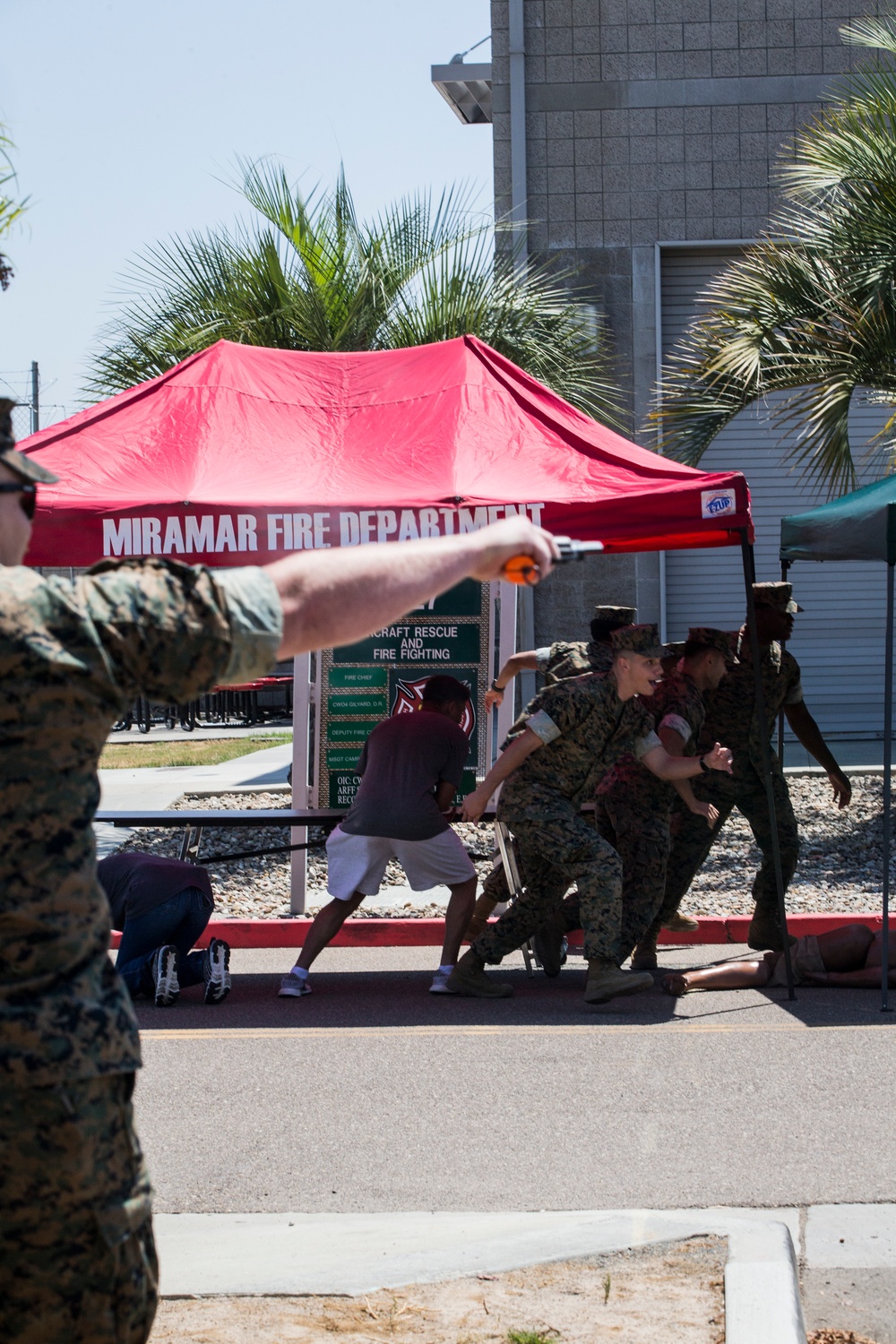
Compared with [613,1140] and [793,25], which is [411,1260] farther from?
[793,25]

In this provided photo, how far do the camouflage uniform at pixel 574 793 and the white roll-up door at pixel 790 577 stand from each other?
36.2ft

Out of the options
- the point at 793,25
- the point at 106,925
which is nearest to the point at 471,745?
the point at 106,925

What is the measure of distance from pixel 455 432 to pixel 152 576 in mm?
6542

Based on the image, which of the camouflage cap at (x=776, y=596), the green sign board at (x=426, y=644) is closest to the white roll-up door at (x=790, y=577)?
the green sign board at (x=426, y=644)

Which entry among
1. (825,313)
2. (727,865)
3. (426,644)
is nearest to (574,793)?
(426,644)

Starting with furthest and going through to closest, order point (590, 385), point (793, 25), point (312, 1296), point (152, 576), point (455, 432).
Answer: point (793, 25) → point (590, 385) → point (455, 432) → point (312, 1296) → point (152, 576)

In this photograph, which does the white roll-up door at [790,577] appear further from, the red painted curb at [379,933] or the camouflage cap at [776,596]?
the camouflage cap at [776,596]

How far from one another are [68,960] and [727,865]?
33.4ft

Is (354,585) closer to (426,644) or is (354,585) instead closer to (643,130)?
(426,644)

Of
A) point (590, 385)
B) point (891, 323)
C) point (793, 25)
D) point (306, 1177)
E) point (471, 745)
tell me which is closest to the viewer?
point (306, 1177)

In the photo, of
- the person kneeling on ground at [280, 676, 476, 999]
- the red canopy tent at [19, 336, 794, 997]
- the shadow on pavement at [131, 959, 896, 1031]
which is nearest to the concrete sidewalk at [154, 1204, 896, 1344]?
the shadow on pavement at [131, 959, 896, 1031]

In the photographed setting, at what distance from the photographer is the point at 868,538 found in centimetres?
751

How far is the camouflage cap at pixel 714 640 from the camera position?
830cm

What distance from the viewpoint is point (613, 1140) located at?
5.44m
